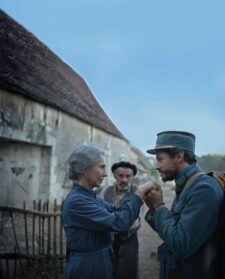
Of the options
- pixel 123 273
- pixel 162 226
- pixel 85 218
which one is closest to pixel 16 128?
pixel 123 273

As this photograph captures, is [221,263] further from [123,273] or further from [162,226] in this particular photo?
[123,273]

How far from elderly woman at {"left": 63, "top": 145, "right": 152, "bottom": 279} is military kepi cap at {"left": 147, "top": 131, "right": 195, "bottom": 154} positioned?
289mm

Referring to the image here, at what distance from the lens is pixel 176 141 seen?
2.04 meters

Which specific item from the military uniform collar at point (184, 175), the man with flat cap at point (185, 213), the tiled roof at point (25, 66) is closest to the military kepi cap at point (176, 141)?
the man with flat cap at point (185, 213)

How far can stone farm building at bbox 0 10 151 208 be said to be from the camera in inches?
270

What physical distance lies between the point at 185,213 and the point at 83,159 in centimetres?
86

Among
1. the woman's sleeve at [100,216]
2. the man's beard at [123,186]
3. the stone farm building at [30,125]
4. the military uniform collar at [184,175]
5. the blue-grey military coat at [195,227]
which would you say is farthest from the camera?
the stone farm building at [30,125]

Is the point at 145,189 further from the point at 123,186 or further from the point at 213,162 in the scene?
the point at 213,162

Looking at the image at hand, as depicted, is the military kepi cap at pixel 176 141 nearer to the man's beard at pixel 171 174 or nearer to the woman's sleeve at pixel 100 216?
the man's beard at pixel 171 174

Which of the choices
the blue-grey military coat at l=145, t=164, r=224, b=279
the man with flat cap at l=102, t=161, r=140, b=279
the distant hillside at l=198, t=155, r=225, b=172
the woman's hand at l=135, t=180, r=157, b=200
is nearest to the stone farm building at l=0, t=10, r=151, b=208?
the man with flat cap at l=102, t=161, r=140, b=279

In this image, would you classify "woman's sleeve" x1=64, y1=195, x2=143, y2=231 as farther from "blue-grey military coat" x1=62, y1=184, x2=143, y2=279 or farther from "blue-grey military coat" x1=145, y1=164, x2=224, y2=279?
"blue-grey military coat" x1=145, y1=164, x2=224, y2=279

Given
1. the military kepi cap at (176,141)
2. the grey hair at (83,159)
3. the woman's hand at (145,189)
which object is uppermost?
the military kepi cap at (176,141)

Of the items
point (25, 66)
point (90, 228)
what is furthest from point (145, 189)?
point (25, 66)

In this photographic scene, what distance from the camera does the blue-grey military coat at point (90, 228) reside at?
6.82 ft
